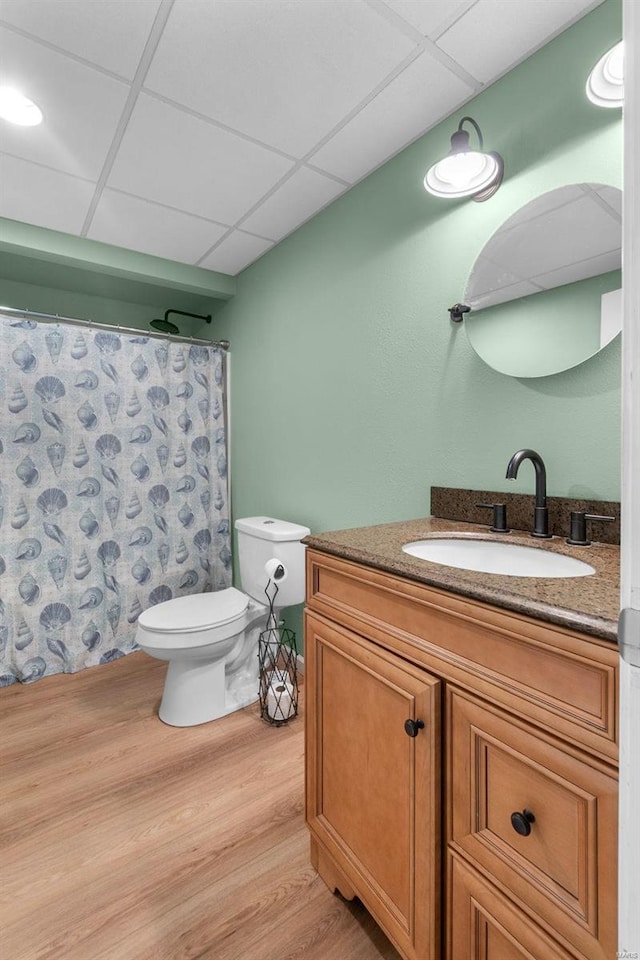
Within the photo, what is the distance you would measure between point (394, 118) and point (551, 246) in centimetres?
74

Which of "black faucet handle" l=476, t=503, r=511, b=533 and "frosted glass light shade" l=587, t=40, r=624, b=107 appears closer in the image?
"frosted glass light shade" l=587, t=40, r=624, b=107

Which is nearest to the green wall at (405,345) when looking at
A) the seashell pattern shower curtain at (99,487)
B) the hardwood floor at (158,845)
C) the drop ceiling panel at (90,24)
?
the seashell pattern shower curtain at (99,487)

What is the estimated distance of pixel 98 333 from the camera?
2436 mm

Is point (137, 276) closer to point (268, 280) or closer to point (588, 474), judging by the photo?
point (268, 280)

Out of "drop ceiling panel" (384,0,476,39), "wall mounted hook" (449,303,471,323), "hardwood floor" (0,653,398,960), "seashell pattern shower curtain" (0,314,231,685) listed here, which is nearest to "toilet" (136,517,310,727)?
"hardwood floor" (0,653,398,960)

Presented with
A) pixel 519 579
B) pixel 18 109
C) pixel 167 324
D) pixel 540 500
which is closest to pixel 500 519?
pixel 540 500

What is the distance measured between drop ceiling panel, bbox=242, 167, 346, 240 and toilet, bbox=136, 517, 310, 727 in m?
1.47

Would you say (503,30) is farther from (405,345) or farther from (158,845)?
(158,845)

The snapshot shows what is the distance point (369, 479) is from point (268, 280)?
137 cm

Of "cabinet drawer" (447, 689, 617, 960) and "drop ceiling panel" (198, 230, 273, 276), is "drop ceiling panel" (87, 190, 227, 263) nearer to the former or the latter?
"drop ceiling panel" (198, 230, 273, 276)

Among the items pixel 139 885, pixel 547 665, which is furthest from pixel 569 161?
pixel 139 885

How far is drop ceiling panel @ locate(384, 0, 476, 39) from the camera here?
1.11 metres

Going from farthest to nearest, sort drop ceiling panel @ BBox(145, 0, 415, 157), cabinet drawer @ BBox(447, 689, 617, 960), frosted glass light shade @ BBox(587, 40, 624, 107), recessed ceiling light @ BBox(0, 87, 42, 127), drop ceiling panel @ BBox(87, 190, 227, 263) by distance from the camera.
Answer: drop ceiling panel @ BBox(87, 190, 227, 263) < recessed ceiling light @ BBox(0, 87, 42, 127) < drop ceiling panel @ BBox(145, 0, 415, 157) < frosted glass light shade @ BBox(587, 40, 624, 107) < cabinet drawer @ BBox(447, 689, 617, 960)

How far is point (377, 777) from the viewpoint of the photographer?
0.95m
